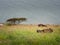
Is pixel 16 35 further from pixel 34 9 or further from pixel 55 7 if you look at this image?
pixel 55 7

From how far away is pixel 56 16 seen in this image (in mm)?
2908

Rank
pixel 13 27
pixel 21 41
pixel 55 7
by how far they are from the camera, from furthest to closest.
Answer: pixel 55 7, pixel 13 27, pixel 21 41

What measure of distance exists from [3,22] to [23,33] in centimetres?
34

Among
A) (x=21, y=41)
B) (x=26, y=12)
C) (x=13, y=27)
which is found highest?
(x=26, y=12)

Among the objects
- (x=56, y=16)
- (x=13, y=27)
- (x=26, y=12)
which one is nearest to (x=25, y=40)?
(x=13, y=27)

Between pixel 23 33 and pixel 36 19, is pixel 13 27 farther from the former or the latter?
pixel 36 19

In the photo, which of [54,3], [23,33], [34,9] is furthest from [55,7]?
[23,33]

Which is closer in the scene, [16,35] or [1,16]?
[16,35]

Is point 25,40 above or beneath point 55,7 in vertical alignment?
beneath

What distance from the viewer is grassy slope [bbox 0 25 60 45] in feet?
8.26

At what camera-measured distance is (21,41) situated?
2537 mm

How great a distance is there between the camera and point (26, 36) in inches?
103

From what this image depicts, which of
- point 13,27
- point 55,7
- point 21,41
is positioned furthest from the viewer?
point 55,7

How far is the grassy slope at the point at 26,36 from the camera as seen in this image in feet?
8.26
